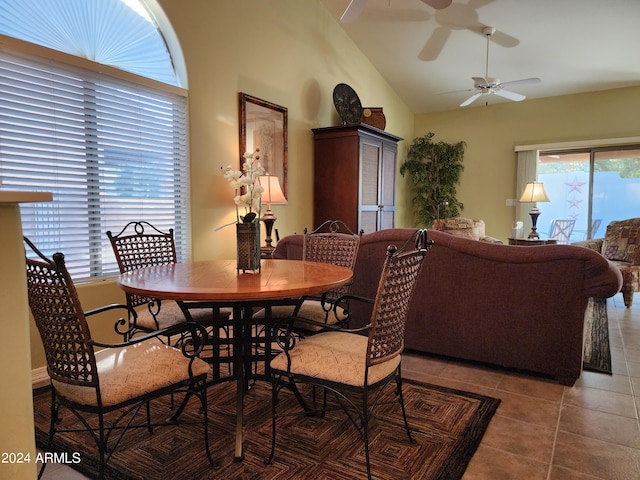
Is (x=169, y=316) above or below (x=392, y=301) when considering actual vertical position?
below

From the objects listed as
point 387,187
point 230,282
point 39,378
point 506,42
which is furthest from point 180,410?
point 506,42

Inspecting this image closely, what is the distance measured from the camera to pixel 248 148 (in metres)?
4.01

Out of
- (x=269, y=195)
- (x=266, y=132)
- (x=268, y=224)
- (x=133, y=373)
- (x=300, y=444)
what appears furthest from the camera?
(x=266, y=132)

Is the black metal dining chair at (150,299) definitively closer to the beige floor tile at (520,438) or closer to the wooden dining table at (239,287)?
the wooden dining table at (239,287)

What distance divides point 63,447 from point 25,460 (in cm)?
102

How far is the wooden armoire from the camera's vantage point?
15.5 ft

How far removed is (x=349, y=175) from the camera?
4.74 m

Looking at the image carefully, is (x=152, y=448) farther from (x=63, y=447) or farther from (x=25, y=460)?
(x=25, y=460)

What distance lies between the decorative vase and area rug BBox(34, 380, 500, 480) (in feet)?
2.39

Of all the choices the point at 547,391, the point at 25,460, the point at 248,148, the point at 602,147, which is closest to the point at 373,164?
the point at 248,148

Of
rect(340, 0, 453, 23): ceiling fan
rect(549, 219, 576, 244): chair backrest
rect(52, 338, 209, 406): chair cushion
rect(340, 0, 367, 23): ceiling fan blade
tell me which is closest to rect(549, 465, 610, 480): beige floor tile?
rect(52, 338, 209, 406): chair cushion

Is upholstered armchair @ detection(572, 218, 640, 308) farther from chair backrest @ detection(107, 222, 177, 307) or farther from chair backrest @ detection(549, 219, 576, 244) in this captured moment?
chair backrest @ detection(107, 222, 177, 307)

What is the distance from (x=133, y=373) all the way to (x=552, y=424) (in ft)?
6.31

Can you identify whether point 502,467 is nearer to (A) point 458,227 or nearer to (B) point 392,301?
(B) point 392,301
